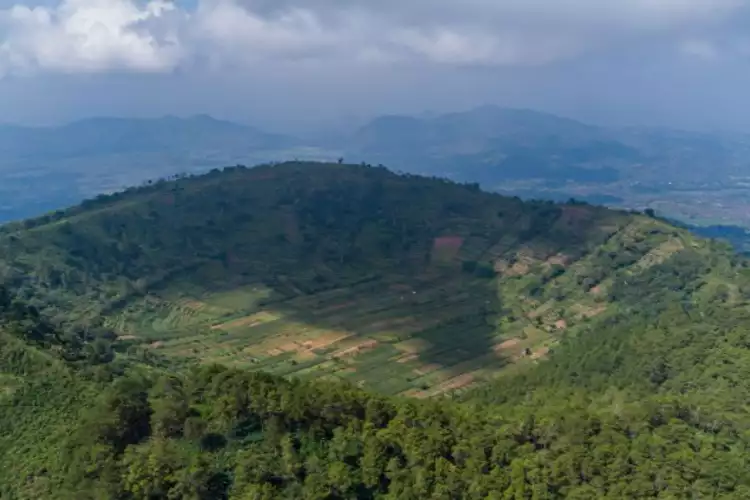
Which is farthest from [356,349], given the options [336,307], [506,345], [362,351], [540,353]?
[540,353]

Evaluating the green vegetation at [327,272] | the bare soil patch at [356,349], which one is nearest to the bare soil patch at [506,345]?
the green vegetation at [327,272]

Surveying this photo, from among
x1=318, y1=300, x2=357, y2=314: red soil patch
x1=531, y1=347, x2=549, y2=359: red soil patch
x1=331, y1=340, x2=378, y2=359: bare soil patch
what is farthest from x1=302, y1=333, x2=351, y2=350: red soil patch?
x1=531, y1=347, x2=549, y2=359: red soil patch

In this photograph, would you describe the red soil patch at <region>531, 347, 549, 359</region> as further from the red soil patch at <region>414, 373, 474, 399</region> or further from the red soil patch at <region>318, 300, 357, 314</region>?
the red soil patch at <region>318, 300, 357, 314</region>

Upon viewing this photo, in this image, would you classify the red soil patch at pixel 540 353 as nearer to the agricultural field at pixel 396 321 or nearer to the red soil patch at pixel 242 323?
the agricultural field at pixel 396 321

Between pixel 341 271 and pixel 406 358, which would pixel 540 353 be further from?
pixel 341 271

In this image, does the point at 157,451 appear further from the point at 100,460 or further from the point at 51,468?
the point at 51,468

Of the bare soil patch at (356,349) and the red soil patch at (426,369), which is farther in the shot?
the bare soil patch at (356,349)

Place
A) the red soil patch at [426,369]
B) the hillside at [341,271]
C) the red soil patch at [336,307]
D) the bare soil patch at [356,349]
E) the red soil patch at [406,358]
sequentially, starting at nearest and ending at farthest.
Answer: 1. the red soil patch at [426,369]
2. the red soil patch at [406,358]
3. the bare soil patch at [356,349]
4. the hillside at [341,271]
5. the red soil patch at [336,307]
